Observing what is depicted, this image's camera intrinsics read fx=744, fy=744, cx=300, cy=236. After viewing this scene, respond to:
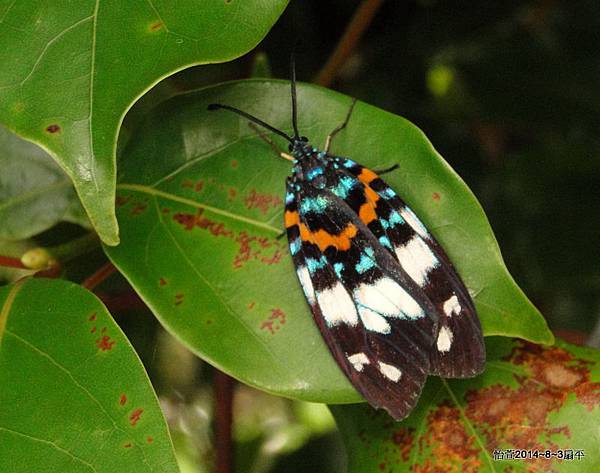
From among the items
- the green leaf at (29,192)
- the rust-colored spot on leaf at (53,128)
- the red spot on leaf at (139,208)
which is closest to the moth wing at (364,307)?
the red spot on leaf at (139,208)

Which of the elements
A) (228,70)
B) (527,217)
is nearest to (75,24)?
(228,70)

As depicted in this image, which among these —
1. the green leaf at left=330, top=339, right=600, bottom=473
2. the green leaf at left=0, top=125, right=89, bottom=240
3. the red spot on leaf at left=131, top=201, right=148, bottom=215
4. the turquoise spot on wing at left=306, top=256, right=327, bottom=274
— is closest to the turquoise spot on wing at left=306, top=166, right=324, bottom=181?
the turquoise spot on wing at left=306, top=256, right=327, bottom=274

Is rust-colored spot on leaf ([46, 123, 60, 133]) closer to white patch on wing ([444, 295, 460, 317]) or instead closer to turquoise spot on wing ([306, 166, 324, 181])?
turquoise spot on wing ([306, 166, 324, 181])

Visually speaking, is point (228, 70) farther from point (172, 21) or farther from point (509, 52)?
point (172, 21)

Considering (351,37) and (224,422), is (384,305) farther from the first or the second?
(351,37)

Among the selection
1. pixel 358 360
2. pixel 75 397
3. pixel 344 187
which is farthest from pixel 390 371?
pixel 75 397

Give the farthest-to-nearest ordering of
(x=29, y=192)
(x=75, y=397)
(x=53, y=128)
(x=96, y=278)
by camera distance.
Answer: (x=29, y=192)
(x=96, y=278)
(x=75, y=397)
(x=53, y=128)
